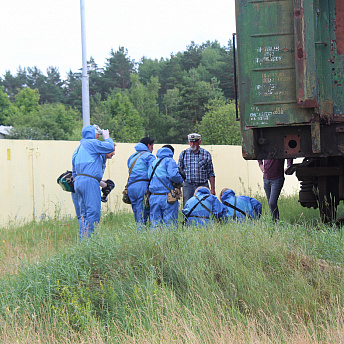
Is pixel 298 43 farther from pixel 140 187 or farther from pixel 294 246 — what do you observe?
pixel 140 187

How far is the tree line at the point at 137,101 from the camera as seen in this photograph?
1799 inches

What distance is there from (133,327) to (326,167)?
3.92m

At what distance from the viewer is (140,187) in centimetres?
782

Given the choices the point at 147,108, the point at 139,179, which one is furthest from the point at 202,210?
the point at 147,108

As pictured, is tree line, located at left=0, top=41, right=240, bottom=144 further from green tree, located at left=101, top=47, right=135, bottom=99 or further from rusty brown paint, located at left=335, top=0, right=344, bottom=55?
rusty brown paint, located at left=335, top=0, right=344, bottom=55

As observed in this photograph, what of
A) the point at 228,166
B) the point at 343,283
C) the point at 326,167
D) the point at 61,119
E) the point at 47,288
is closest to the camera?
the point at 343,283

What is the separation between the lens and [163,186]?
7.35m

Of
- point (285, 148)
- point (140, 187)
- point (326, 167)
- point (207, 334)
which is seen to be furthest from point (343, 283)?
point (140, 187)

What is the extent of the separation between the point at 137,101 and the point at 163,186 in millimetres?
59233

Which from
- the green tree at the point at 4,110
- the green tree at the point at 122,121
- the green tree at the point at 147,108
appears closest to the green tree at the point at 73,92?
the green tree at the point at 147,108

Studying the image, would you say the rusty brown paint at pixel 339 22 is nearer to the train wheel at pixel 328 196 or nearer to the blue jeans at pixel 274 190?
the train wheel at pixel 328 196

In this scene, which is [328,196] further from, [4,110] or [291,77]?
[4,110]

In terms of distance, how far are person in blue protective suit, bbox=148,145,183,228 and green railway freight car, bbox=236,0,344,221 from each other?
1.48 meters

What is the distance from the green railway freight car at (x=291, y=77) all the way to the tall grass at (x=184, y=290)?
3.67 ft
